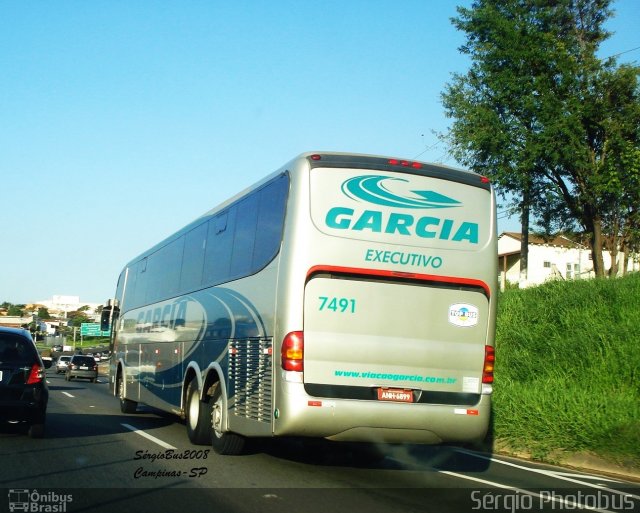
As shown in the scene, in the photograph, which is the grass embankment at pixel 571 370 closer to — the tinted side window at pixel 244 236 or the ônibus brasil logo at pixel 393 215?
the ônibus brasil logo at pixel 393 215

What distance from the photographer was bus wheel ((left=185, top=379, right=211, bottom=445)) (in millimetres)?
12383

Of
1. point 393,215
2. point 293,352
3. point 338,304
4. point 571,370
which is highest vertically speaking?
point 393,215

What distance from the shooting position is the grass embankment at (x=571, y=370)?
1267 cm

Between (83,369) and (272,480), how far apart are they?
35996 mm

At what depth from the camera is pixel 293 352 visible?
31.3ft

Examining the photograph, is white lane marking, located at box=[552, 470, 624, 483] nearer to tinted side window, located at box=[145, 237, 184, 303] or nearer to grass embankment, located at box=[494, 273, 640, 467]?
grass embankment, located at box=[494, 273, 640, 467]

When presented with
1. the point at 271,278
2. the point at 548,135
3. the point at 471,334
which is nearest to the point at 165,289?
the point at 271,278

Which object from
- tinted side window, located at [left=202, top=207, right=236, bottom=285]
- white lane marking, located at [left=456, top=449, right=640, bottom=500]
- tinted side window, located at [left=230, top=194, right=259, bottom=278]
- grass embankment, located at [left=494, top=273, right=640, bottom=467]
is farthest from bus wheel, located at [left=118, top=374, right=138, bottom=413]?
white lane marking, located at [left=456, top=449, right=640, bottom=500]

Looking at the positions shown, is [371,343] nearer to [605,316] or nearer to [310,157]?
[310,157]

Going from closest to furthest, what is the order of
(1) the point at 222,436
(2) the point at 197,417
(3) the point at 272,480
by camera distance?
1. (3) the point at 272,480
2. (1) the point at 222,436
3. (2) the point at 197,417

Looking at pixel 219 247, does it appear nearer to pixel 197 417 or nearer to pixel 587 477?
pixel 197 417

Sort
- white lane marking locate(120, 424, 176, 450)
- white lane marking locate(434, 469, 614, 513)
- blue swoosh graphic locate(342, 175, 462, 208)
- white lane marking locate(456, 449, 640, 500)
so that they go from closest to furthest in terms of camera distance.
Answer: white lane marking locate(434, 469, 614, 513) < white lane marking locate(456, 449, 640, 500) < blue swoosh graphic locate(342, 175, 462, 208) < white lane marking locate(120, 424, 176, 450)

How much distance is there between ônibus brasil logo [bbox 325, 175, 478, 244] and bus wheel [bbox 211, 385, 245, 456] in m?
3.41

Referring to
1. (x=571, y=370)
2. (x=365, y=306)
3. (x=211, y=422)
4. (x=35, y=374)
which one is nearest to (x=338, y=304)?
(x=365, y=306)
